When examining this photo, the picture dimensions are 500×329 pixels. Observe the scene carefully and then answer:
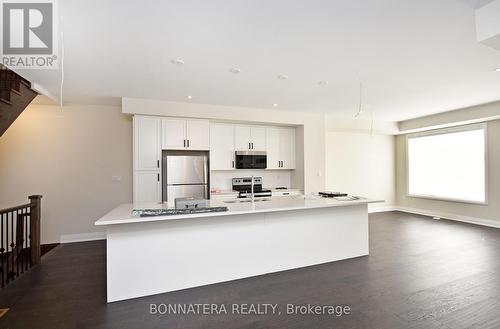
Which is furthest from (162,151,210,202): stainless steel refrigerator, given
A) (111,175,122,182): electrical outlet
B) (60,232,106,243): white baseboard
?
(60,232,106,243): white baseboard

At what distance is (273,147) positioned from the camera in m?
5.69

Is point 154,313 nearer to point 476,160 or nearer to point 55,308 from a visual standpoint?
point 55,308

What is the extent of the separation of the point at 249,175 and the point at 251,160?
54 cm

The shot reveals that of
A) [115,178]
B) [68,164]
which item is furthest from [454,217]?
[68,164]

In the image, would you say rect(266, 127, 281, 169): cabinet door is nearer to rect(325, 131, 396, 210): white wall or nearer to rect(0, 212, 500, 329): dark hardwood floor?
rect(325, 131, 396, 210): white wall

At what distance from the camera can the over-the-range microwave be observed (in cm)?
524

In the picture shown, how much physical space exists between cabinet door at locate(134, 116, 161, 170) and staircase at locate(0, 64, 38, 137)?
4.97 ft

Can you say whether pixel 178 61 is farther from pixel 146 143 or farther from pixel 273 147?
pixel 273 147

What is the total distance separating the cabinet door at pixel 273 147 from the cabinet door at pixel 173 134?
2.00 m

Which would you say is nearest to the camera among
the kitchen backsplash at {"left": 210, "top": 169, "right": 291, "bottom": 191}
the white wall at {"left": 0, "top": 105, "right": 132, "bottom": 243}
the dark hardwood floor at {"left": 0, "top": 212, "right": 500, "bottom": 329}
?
the dark hardwood floor at {"left": 0, "top": 212, "right": 500, "bottom": 329}

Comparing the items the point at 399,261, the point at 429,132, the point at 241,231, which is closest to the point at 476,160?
the point at 429,132

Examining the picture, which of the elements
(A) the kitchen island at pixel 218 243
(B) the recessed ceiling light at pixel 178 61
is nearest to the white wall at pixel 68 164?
(A) the kitchen island at pixel 218 243

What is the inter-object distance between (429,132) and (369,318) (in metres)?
6.33

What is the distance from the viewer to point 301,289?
265 centimetres
